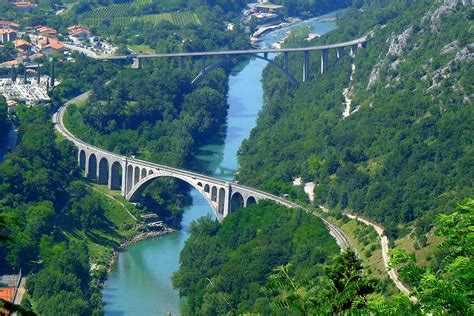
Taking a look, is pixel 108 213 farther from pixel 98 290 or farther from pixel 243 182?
pixel 98 290

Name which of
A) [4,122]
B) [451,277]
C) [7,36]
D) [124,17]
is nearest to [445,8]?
[4,122]

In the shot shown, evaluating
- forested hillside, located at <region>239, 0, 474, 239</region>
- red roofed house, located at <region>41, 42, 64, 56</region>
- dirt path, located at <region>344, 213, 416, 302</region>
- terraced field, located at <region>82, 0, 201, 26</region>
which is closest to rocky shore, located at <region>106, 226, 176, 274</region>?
forested hillside, located at <region>239, 0, 474, 239</region>

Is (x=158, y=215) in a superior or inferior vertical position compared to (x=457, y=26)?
inferior

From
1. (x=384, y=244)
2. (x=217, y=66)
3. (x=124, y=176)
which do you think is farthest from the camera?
(x=217, y=66)

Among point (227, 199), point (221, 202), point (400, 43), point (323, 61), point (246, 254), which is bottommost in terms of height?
point (221, 202)

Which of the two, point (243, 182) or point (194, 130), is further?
point (194, 130)

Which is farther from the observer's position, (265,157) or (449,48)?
(449,48)

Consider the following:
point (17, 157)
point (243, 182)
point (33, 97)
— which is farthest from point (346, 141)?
point (33, 97)

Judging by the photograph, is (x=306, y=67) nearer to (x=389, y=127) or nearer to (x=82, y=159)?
(x=82, y=159)
